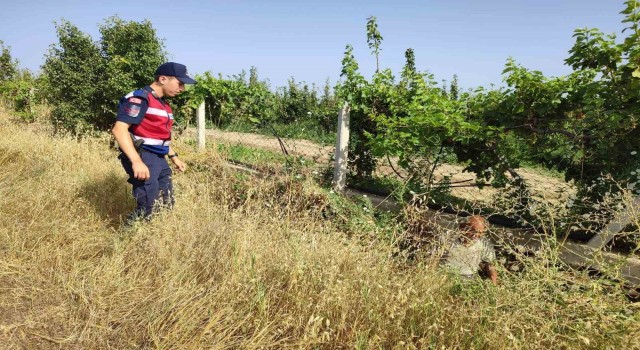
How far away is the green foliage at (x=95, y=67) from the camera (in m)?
7.65

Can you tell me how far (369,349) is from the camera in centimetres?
187

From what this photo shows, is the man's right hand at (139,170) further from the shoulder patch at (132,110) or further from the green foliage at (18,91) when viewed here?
the green foliage at (18,91)

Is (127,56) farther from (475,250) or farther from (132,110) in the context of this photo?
(475,250)

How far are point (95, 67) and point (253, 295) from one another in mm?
7989

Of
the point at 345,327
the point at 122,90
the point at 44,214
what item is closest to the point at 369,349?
the point at 345,327

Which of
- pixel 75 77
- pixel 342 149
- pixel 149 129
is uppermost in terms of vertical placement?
pixel 75 77

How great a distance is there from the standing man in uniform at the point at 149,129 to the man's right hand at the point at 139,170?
10mm

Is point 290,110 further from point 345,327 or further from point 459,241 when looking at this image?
point 345,327

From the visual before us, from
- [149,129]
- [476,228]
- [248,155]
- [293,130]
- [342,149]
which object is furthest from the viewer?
[293,130]

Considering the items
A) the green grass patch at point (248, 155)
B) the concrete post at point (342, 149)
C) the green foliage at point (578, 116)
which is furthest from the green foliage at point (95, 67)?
the green foliage at point (578, 116)

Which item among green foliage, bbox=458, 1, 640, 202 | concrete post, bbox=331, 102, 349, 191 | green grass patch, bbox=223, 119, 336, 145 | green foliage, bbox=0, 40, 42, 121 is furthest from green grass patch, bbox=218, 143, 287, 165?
green foliage, bbox=0, 40, 42, 121

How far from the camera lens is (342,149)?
482 centimetres

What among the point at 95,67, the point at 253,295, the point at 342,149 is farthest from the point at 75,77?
the point at 253,295

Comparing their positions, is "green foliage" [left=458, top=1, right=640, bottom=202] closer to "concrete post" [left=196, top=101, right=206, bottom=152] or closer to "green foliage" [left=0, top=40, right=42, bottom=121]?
"concrete post" [left=196, top=101, right=206, bottom=152]
